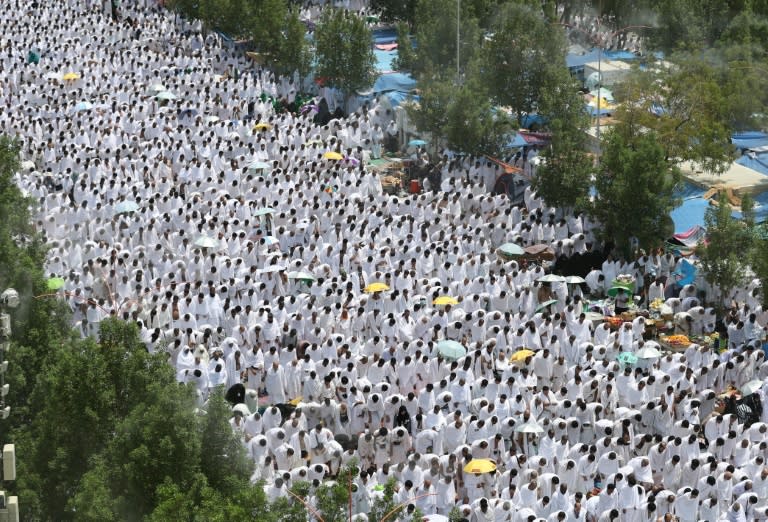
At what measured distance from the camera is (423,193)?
26812 mm

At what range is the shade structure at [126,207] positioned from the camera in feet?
80.7

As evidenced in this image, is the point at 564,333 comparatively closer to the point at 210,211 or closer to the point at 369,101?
the point at 210,211

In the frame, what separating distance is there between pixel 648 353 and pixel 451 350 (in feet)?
9.14

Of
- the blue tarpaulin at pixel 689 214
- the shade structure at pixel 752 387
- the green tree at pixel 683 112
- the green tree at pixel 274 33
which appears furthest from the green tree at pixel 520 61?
the shade structure at pixel 752 387

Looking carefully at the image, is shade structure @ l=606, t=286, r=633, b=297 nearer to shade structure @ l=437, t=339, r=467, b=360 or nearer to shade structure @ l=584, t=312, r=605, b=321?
shade structure @ l=584, t=312, r=605, b=321

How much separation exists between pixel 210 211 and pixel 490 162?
5.92 metres

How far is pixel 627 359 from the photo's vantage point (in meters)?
19.8

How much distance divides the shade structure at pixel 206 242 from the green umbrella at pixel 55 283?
2.57 meters

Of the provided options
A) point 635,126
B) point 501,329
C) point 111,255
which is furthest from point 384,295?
point 635,126

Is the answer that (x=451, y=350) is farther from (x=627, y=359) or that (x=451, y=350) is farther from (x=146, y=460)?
(x=146, y=460)

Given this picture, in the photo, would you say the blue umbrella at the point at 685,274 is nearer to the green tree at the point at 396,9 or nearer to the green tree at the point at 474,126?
the green tree at the point at 474,126

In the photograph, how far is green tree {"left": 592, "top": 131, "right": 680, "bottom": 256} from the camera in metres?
23.4

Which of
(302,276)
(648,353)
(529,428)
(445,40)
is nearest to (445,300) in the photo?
(302,276)

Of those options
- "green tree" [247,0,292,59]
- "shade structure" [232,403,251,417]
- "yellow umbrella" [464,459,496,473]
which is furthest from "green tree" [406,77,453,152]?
"yellow umbrella" [464,459,496,473]
